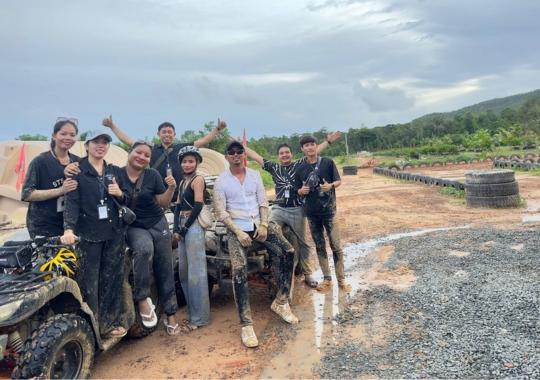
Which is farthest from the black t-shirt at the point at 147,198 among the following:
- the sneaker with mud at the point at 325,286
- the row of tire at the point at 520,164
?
the row of tire at the point at 520,164

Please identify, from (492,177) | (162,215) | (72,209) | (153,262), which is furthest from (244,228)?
(492,177)

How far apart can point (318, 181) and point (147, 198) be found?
7.83 feet

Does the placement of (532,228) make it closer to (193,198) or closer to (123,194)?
(193,198)

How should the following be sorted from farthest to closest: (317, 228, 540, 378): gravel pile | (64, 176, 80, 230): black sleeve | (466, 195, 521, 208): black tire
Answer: (466, 195, 521, 208): black tire, (64, 176, 80, 230): black sleeve, (317, 228, 540, 378): gravel pile

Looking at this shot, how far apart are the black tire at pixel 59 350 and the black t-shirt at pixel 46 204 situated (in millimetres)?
993

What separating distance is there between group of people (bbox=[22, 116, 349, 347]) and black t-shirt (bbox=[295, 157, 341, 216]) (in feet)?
0.04

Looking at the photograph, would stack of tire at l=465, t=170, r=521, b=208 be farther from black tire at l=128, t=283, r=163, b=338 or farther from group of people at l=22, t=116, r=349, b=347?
black tire at l=128, t=283, r=163, b=338

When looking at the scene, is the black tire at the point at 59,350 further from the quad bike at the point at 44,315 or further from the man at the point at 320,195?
the man at the point at 320,195

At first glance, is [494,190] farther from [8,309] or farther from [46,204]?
[8,309]

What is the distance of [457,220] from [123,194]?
8.31 meters

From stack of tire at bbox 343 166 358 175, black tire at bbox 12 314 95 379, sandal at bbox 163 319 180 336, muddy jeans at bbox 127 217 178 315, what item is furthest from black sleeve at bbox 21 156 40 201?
stack of tire at bbox 343 166 358 175

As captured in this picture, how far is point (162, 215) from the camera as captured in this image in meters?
4.64

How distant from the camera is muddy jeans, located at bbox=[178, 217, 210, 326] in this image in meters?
4.88

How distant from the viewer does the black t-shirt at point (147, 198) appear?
440 cm
